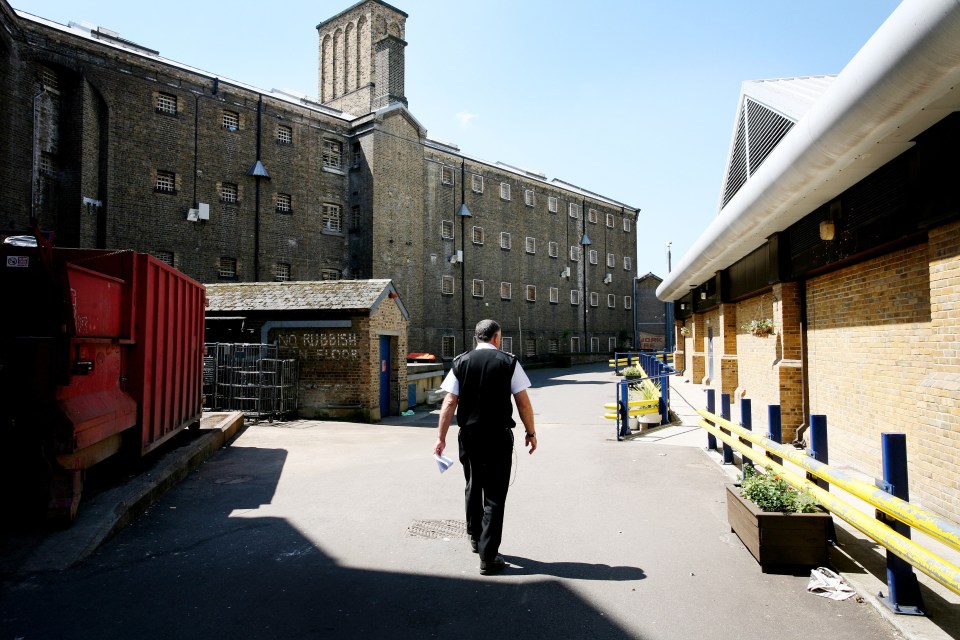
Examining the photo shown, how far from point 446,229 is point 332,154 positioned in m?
8.97

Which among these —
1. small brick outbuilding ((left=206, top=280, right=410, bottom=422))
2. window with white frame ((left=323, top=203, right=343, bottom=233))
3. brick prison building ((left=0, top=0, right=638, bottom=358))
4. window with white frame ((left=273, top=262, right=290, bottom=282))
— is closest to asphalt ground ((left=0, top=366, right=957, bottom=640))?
small brick outbuilding ((left=206, top=280, right=410, bottom=422))

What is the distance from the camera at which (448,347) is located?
37438 millimetres

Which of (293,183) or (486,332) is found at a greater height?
(293,183)

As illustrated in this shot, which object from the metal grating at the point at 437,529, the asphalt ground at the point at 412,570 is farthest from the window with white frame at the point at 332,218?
the metal grating at the point at 437,529

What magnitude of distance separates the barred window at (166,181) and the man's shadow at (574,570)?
25820mm

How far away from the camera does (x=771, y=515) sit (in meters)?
4.56

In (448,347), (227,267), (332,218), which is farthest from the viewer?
(448,347)

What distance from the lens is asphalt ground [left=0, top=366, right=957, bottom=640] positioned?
147 inches

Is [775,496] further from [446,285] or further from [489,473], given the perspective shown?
[446,285]

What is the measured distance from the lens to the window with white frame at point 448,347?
121ft

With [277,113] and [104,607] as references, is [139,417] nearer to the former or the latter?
[104,607]

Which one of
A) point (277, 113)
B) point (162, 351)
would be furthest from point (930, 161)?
point (277, 113)

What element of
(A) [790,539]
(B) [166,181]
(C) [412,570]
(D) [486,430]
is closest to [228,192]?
(B) [166,181]

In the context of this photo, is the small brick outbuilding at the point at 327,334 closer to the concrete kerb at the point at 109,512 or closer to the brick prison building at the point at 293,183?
the brick prison building at the point at 293,183
